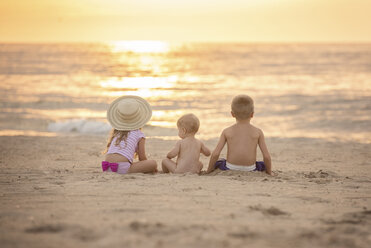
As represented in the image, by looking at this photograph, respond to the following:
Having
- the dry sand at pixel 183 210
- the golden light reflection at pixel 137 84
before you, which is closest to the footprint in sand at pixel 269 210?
the dry sand at pixel 183 210

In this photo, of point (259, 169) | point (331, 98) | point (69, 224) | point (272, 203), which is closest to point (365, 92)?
point (331, 98)

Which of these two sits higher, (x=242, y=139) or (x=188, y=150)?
(x=242, y=139)

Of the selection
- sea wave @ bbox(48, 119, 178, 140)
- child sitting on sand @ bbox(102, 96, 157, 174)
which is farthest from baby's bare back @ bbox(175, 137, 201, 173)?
sea wave @ bbox(48, 119, 178, 140)

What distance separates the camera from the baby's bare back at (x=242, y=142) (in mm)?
5406

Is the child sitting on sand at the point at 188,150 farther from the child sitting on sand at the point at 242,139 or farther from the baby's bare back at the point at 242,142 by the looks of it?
the baby's bare back at the point at 242,142

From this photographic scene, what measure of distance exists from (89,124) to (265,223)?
9.24 metres

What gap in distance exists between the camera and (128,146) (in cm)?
574

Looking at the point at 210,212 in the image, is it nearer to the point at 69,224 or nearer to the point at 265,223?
the point at 265,223

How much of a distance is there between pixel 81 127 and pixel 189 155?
6.92m

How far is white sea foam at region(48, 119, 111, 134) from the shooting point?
1166 centimetres

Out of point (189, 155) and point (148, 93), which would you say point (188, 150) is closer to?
point (189, 155)

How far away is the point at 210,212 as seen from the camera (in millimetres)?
3645

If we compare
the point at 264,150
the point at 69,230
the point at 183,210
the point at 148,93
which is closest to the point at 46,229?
the point at 69,230

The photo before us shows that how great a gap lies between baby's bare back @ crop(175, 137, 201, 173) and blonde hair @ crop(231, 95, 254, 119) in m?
0.69
